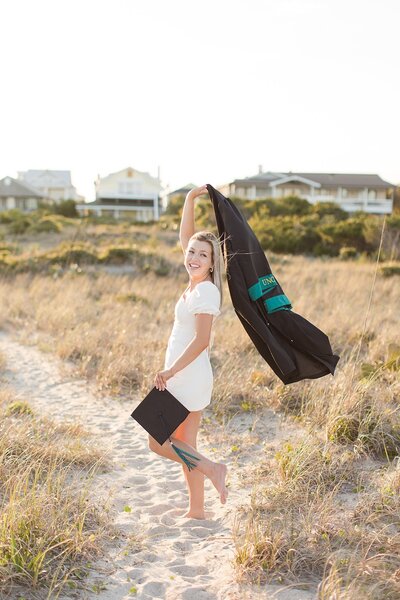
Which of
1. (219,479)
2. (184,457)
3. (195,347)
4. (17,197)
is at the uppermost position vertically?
(17,197)

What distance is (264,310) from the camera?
3883 mm

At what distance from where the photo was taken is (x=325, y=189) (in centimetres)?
5491

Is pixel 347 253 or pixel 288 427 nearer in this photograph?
pixel 288 427

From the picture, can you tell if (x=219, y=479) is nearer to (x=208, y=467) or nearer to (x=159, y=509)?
(x=208, y=467)

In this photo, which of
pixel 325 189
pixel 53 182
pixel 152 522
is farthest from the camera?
pixel 53 182

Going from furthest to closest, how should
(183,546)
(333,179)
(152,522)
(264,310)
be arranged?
(333,179)
(152,522)
(264,310)
(183,546)

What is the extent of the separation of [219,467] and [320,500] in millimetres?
649

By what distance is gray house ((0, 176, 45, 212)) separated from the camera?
61.6 meters

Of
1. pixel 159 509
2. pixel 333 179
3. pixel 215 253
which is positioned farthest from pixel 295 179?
pixel 215 253

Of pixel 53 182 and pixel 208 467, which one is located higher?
pixel 53 182

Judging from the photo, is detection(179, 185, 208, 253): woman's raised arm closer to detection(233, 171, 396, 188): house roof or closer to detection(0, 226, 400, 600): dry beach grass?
detection(0, 226, 400, 600): dry beach grass

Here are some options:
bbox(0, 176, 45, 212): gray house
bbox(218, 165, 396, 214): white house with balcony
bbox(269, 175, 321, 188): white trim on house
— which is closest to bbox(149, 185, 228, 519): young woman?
bbox(218, 165, 396, 214): white house with balcony

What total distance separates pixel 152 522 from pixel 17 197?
61285 mm

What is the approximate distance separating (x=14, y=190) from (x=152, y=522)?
2442 inches
